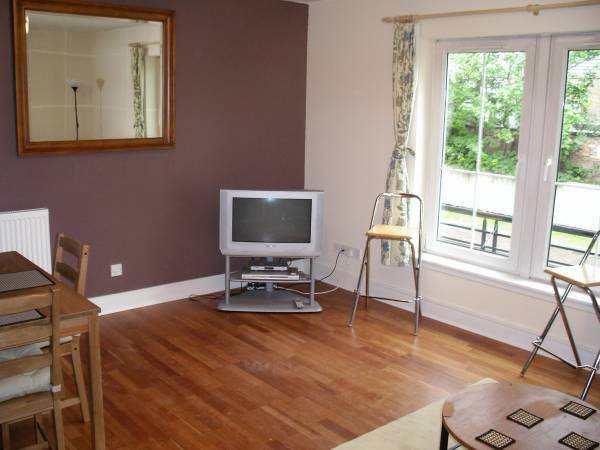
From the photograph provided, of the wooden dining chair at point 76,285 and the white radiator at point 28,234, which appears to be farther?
the white radiator at point 28,234

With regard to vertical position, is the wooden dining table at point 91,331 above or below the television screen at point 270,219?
below

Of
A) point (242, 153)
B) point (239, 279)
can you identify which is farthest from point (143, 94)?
point (239, 279)

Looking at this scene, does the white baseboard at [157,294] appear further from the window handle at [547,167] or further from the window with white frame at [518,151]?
the window handle at [547,167]

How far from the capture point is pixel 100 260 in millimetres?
4965

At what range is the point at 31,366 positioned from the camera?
269 centimetres

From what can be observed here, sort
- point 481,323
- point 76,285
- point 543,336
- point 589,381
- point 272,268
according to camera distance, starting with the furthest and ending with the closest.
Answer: point 272,268 < point 481,323 < point 543,336 < point 589,381 < point 76,285

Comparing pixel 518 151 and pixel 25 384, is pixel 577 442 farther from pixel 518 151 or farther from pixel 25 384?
pixel 518 151

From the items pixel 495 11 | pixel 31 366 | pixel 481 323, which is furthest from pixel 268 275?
pixel 31 366

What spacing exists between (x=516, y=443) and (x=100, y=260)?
3.33 m

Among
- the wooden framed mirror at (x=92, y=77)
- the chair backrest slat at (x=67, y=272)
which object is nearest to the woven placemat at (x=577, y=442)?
the chair backrest slat at (x=67, y=272)

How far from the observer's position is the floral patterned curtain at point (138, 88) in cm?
488

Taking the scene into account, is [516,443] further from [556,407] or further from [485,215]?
[485,215]

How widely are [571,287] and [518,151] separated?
1.00 m

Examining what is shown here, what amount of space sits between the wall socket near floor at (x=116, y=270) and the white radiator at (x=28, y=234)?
526 millimetres
